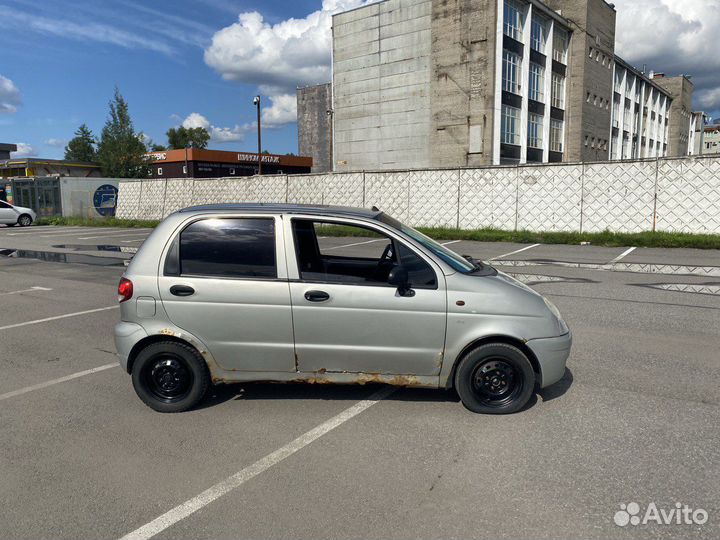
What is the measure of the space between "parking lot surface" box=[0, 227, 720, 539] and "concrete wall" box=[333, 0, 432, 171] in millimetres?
41422

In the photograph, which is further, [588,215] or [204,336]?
[588,215]

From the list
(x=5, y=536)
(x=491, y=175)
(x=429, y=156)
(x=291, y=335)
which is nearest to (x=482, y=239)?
(x=491, y=175)

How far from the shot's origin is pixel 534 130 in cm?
4675

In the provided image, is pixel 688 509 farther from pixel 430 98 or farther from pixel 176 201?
pixel 430 98

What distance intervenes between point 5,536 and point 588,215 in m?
19.2

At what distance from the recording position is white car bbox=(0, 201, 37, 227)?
29.8m

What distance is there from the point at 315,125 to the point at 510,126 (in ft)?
117

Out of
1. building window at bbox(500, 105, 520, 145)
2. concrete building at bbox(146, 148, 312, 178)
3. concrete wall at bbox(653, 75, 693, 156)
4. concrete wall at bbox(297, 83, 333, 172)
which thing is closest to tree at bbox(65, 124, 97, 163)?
concrete building at bbox(146, 148, 312, 178)

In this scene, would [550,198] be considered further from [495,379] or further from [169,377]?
[169,377]

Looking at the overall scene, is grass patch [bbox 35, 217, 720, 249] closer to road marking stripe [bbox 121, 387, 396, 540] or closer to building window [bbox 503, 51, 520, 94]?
road marking stripe [bbox 121, 387, 396, 540]

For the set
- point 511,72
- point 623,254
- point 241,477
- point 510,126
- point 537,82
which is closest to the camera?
point 241,477

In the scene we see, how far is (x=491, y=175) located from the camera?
67.2 ft

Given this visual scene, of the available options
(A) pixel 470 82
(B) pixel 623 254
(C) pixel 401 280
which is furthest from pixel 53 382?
(A) pixel 470 82

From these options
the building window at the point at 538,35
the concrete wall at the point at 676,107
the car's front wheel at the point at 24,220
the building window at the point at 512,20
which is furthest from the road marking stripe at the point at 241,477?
the concrete wall at the point at 676,107
